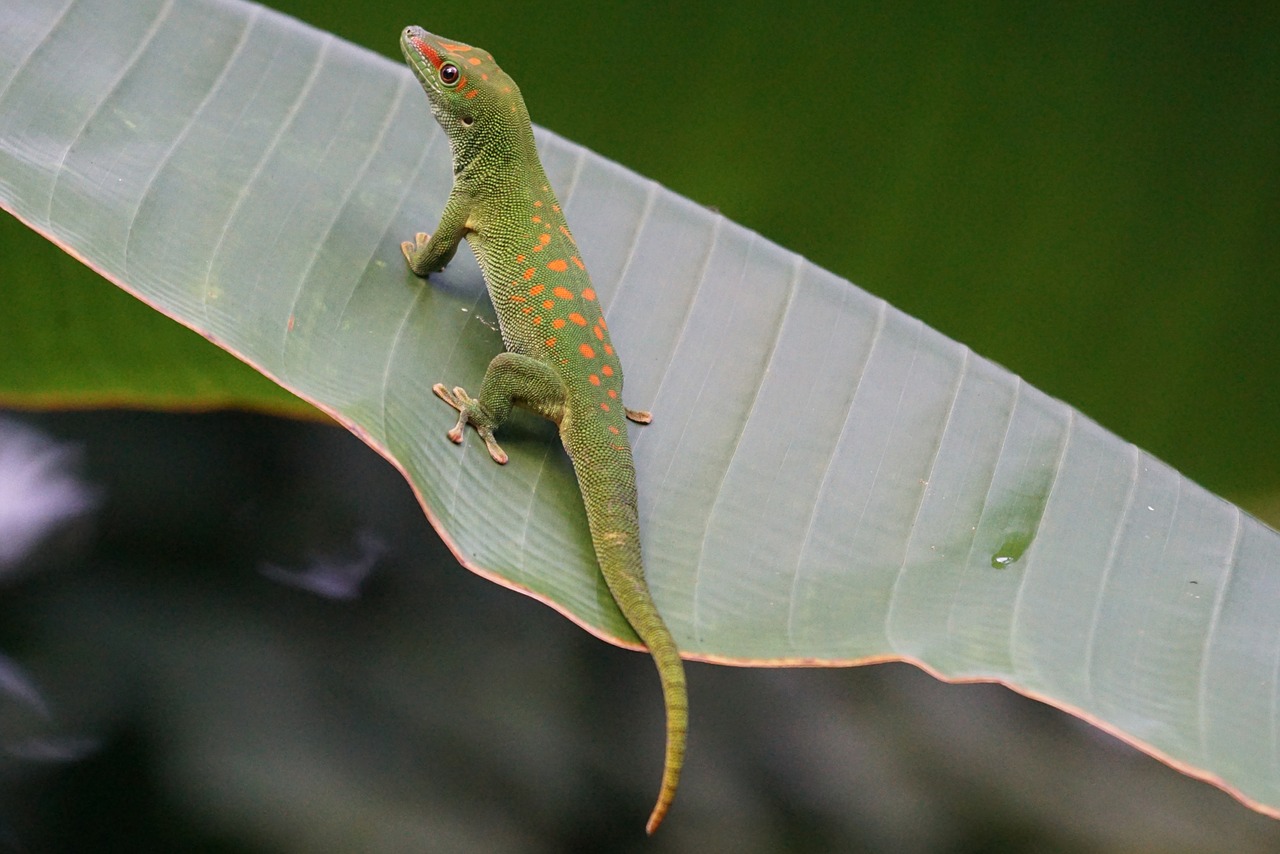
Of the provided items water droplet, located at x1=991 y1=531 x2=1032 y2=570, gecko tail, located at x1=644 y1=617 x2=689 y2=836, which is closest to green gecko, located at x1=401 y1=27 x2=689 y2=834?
gecko tail, located at x1=644 y1=617 x2=689 y2=836

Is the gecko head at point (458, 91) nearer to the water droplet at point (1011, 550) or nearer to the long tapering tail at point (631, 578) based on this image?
the long tapering tail at point (631, 578)

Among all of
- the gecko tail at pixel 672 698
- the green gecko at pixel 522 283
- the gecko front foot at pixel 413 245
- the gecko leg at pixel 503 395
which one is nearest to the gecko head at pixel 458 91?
the green gecko at pixel 522 283

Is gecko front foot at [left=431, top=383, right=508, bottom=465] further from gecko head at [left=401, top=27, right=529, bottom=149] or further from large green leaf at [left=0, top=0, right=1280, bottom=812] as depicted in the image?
gecko head at [left=401, top=27, right=529, bottom=149]

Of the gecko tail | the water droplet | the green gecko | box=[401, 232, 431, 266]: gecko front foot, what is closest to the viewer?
the gecko tail

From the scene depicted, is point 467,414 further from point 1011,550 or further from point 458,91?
point 1011,550

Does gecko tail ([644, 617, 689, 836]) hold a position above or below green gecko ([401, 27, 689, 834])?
below

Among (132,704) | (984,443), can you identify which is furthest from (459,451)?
(132,704)
